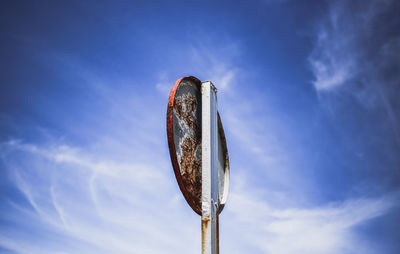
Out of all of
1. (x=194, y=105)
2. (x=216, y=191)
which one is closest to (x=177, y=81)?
(x=194, y=105)

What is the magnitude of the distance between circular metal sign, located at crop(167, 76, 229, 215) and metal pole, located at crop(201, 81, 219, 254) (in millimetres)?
45

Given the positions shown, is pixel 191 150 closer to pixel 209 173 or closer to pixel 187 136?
pixel 187 136

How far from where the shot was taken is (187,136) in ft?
7.94

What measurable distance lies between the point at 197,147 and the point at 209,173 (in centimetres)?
23

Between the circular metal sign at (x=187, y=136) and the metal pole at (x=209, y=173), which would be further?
the metal pole at (x=209, y=173)

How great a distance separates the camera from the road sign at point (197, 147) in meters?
2.26

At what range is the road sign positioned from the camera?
7.42 feet

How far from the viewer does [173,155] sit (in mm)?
2191

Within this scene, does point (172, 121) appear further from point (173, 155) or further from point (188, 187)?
point (188, 187)

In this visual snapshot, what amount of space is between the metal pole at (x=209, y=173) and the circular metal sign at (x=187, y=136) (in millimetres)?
45

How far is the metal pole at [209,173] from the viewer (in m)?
2.37

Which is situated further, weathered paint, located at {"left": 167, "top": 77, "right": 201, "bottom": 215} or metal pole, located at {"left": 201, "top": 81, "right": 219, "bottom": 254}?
metal pole, located at {"left": 201, "top": 81, "right": 219, "bottom": 254}

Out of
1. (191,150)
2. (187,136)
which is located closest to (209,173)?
(191,150)

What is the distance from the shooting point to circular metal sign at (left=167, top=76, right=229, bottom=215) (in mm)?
2225
